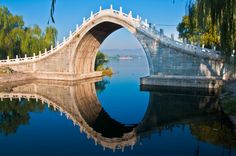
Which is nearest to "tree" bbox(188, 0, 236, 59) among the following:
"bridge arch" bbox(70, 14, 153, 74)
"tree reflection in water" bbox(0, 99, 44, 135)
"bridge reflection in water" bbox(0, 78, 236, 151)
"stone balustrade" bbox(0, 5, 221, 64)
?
"bridge reflection in water" bbox(0, 78, 236, 151)

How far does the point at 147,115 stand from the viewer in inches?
614

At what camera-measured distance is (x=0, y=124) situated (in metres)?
14.0

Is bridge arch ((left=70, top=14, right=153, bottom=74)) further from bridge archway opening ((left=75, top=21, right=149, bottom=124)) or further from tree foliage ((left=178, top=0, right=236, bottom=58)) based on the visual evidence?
tree foliage ((left=178, top=0, right=236, bottom=58))

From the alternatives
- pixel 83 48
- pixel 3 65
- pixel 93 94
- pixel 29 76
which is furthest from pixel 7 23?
pixel 93 94

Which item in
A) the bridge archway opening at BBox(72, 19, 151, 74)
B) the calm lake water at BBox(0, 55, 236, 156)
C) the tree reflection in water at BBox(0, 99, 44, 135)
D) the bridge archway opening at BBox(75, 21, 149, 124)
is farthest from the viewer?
the bridge archway opening at BBox(72, 19, 151, 74)

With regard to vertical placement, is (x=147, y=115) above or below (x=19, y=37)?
below

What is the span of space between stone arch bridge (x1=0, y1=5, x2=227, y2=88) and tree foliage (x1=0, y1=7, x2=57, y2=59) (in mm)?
3729

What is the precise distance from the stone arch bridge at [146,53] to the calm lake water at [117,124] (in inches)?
116

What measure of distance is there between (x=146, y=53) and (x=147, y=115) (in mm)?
12218

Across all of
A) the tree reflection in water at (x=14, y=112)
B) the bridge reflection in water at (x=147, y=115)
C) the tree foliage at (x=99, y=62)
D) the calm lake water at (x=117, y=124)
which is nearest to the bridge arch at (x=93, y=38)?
Result: the tree foliage at (x=99, y=62)

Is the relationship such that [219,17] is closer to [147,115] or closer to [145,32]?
[147,115]

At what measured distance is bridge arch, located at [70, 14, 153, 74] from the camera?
2788 centimetres

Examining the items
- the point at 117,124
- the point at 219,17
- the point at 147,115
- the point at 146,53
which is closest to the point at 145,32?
the point at 146,53

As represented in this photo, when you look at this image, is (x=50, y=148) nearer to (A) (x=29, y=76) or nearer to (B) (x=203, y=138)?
(B) (x=203, y=138)
